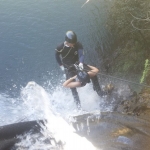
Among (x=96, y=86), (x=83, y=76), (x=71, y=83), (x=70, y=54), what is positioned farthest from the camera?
(x=96, y=86)

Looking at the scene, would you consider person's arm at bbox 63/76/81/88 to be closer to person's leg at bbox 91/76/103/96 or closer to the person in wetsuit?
the person in wetsuit

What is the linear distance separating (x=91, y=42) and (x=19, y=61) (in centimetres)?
421

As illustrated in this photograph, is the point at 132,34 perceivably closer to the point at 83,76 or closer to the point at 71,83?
the point at 83,76

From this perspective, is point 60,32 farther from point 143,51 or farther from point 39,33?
point 143,51

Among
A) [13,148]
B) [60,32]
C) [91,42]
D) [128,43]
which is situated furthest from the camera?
[60,32]

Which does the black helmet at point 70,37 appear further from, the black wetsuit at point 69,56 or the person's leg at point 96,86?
the person's leg at point 96,86

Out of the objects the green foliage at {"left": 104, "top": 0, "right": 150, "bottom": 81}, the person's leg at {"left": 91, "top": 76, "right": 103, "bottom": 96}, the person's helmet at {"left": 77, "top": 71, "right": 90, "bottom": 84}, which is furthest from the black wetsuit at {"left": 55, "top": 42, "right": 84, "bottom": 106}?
the green foliage at {"left": 104, "top": 0, "right": 150, "bottom": 81}

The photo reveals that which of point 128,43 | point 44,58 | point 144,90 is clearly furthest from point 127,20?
point 44,58

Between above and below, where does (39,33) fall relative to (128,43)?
above

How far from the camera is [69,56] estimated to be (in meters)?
7.52

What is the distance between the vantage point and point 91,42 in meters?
12.7

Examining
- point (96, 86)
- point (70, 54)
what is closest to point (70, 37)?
point (70, 54)

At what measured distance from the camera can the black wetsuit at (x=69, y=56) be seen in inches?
290

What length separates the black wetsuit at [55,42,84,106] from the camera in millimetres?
7371
